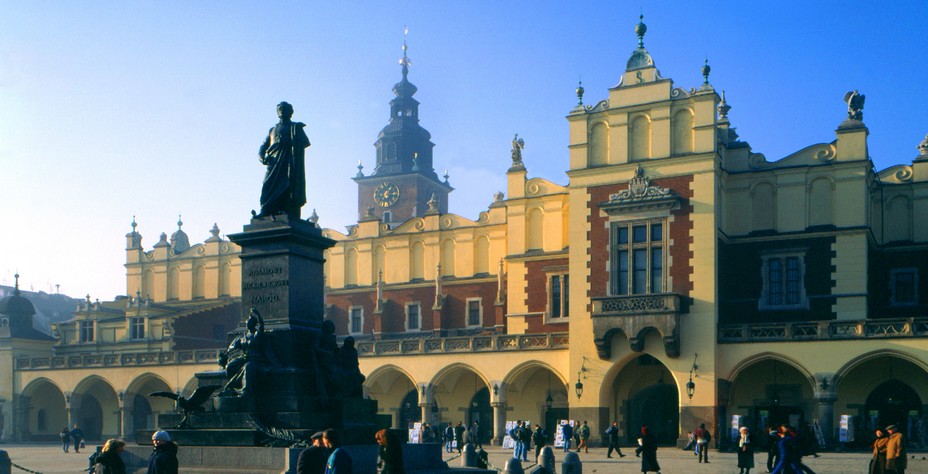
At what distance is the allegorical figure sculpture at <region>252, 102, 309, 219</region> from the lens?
19.0 metres

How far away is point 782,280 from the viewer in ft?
144

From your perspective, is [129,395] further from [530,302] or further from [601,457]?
[601,457]

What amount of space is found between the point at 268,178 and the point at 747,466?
1499 cm

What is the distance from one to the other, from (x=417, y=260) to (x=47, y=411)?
24.3m

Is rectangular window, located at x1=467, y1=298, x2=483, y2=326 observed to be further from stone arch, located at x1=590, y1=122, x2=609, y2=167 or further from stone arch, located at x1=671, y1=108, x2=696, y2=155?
stone arch, located at x1=671, y1=108, x2=696, y2=155

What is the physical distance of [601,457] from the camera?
3844 centimetres

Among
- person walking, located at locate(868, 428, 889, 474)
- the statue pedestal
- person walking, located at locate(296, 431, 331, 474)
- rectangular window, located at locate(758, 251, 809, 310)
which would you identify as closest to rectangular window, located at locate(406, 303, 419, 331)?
rectangular window, located at locate(758, 251, 809, 310)

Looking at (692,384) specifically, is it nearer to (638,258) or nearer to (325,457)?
(638,258)

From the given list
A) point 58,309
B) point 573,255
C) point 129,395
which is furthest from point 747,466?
point 58,309

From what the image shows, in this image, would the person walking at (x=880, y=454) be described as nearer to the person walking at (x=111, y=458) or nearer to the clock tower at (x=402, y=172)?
the person walking at (x=111, y=458)

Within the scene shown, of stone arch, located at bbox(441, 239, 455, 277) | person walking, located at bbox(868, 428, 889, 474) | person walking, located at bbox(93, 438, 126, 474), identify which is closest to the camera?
person walking, located at bbox(93, 438, 126, 474)

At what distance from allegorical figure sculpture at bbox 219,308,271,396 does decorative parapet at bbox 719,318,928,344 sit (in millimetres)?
27853

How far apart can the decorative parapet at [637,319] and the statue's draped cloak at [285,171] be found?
2541 centimetres

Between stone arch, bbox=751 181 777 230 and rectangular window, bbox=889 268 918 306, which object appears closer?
rectangular window, bbox=889 268 918 306
